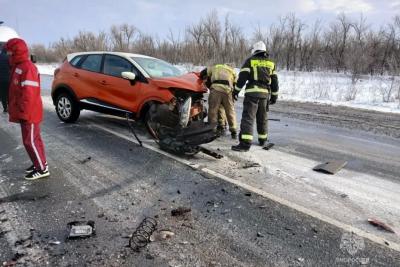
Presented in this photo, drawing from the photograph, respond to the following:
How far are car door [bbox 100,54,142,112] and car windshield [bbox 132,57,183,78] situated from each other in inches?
9.2

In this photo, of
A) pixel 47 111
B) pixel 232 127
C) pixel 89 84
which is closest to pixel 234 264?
pixel 232 127

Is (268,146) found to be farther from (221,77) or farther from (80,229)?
(80,229)

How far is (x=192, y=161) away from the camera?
574 cm

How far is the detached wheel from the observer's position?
8.27m

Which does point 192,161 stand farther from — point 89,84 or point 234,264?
point 89,84

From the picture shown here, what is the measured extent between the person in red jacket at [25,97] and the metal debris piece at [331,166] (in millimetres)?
3912

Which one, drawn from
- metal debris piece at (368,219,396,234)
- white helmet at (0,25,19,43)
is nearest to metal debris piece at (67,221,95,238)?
metal debris piece at (368,219,396,234)

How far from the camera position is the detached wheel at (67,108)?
827 cm

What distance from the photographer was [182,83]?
22.1 feet

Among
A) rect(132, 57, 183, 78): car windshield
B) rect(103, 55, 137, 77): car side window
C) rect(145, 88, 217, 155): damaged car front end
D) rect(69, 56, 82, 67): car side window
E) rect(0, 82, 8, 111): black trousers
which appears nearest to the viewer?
rect(145, 88, 217, 155): damaged car front end

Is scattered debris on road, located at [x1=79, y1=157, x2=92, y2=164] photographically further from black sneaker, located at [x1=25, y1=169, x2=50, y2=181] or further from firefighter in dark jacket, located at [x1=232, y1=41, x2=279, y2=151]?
firefighter in dark jacket, located at [x1=232, y1=41, x2=279, y2=151]

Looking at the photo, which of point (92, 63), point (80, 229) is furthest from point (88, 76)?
point (80, 229)

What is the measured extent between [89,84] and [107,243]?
17.4 ft

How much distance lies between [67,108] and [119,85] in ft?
5.74
